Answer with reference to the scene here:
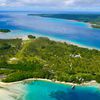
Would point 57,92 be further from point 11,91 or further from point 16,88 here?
point 11,91

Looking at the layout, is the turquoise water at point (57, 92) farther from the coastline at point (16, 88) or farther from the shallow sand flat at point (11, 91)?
the shallow sand flat at point (11, 91)

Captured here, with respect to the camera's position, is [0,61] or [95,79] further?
[0,61]

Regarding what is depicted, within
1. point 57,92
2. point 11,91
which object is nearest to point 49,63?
point 57,92

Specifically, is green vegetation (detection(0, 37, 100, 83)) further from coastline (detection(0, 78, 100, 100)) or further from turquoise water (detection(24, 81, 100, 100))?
turquoise water (detection(24, 81, 100, 100))

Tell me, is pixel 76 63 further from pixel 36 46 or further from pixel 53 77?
pixel 36 46

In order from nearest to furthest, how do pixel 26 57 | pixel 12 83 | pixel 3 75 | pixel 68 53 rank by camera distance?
pixel 12 83 → pixel 3 75 → pixel 26 57 → pixel 68 53

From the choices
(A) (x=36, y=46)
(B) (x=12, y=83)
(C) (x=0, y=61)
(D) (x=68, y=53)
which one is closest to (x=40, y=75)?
(B) (x=12, y=83)
